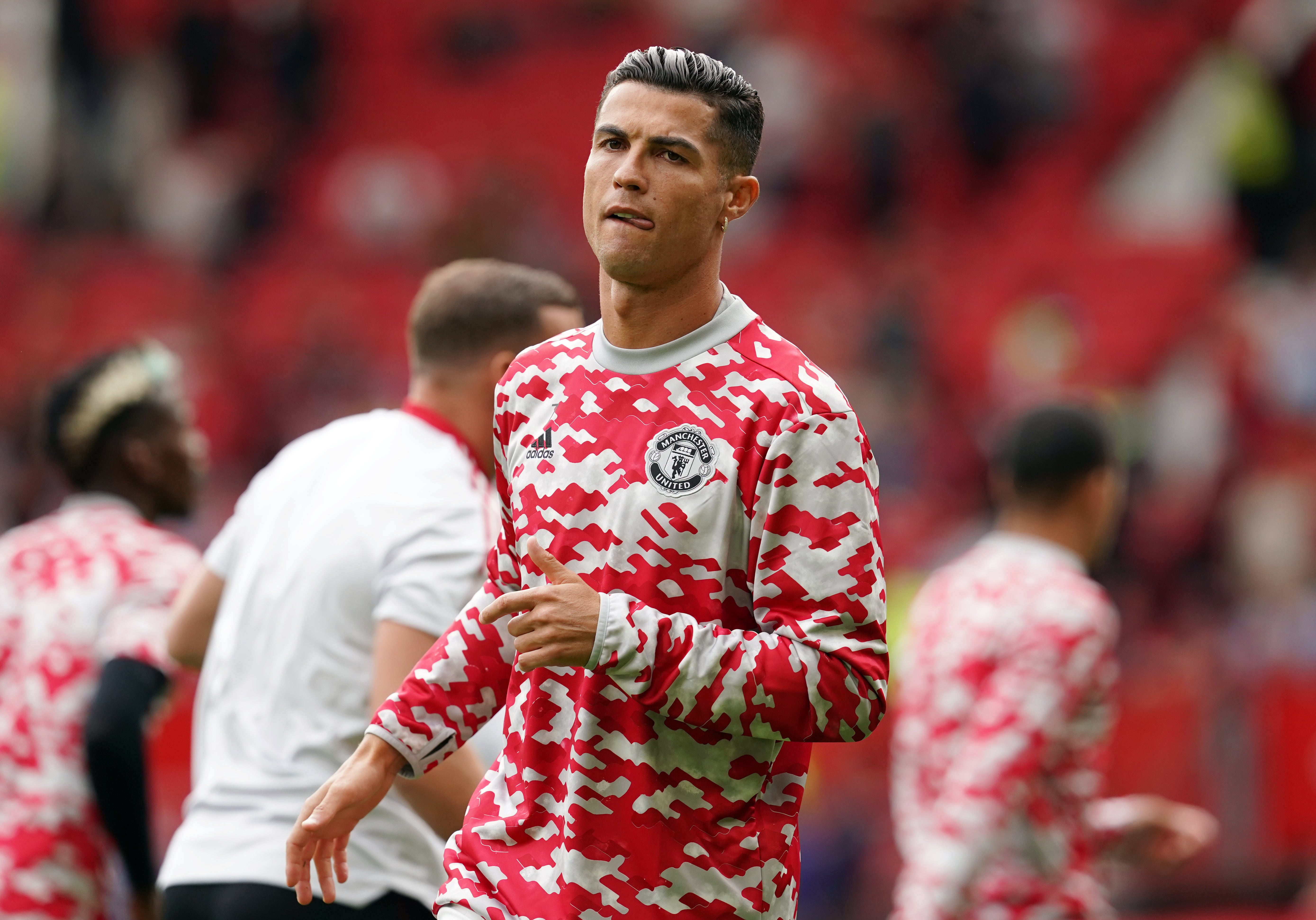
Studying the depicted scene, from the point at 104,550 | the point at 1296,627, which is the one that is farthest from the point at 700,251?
the point at 1296,627

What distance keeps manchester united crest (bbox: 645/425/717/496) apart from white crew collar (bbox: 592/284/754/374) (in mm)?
151

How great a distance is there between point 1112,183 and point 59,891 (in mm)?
13000

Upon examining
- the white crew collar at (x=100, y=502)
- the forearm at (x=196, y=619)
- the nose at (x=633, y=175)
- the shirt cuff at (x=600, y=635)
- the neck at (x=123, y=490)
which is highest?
the nose at (x=633, y=175)

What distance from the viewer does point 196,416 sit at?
45.8 ft

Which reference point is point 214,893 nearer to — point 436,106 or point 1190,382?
point 1190,382

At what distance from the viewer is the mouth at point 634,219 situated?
115 inches

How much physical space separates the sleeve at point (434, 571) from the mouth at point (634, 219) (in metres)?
1.01

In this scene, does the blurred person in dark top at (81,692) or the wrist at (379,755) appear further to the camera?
the blurred person in dark top at (81,692)

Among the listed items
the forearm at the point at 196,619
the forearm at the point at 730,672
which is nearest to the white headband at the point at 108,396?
the forearm at the point at 196,619

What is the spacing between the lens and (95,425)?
4953mm

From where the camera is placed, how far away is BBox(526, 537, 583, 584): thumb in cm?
270

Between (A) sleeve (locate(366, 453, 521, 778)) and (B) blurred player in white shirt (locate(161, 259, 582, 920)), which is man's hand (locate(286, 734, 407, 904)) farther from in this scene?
(B) blurred player in white shirt (locate(161, 259, 582, 920))

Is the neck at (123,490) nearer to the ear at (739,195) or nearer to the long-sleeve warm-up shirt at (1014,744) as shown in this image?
the long-sleeve warm-up shirt at (1014,744)

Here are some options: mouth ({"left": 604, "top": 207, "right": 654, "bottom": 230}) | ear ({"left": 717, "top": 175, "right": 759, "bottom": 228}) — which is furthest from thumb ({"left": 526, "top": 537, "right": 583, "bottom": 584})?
ear ({"left": 717, "top": 175, "right": 759, "bottom": 228})
